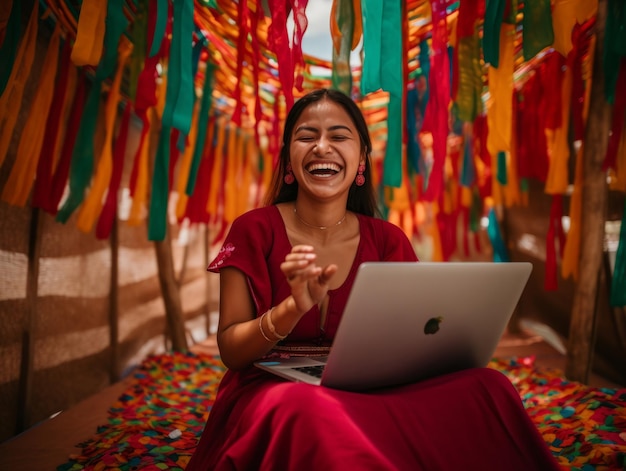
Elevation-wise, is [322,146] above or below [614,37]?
below

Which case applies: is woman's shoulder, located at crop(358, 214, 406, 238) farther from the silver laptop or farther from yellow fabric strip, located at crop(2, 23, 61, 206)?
yellow fabric strip, located at crop(2, 23, 61, 206)

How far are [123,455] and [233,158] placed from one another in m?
1.99

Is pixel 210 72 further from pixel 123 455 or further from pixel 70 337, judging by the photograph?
pixel 123 455

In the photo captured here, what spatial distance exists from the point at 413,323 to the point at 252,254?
0.42m

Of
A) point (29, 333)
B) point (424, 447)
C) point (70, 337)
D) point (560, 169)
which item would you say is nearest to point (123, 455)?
point (29, 333)

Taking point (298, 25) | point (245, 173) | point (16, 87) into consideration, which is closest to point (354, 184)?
point (298, 25)

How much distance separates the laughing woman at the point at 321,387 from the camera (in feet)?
2.47

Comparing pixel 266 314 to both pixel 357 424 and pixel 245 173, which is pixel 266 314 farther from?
pixel 245 173

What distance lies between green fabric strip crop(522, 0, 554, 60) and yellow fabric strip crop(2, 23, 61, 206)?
4.60 feet

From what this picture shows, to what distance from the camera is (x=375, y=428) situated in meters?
0.78

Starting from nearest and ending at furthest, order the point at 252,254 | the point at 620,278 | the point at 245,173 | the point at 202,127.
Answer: the point at 252,254, the point at 620,278, the point at 202,127, the point at 245,173

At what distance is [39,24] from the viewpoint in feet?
5.03

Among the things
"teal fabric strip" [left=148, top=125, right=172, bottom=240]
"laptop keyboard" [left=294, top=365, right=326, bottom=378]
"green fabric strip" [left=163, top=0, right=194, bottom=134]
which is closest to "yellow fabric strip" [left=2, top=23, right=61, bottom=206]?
"teal fabric strip" [left=148, top=125, right=172, bottom=240]

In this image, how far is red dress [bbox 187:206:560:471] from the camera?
28.6 inches
